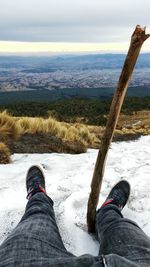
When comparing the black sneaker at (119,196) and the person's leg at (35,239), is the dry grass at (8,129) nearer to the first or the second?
the black sneaker at (119,196)

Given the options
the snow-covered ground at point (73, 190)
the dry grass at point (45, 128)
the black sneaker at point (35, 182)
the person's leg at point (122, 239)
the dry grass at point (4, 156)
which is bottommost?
the dry grass at point (45, 128)

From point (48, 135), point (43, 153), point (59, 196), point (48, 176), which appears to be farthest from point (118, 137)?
point (59, 196)

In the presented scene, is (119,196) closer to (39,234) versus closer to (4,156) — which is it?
(39,234)

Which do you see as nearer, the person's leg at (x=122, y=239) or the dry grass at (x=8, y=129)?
the person's leg at (x=122, y=239)

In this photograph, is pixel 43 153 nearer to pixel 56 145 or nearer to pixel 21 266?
pixel 56 145

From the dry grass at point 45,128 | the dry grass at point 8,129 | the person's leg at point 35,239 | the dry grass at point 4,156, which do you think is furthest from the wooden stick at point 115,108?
the dry grass at point 45,128

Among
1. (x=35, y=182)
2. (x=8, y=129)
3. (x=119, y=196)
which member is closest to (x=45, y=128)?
(x=8, y=129)

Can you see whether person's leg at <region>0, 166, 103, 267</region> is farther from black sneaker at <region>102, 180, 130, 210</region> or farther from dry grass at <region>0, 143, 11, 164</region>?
dry grass at <region>0, 143, 11, 164</region>
